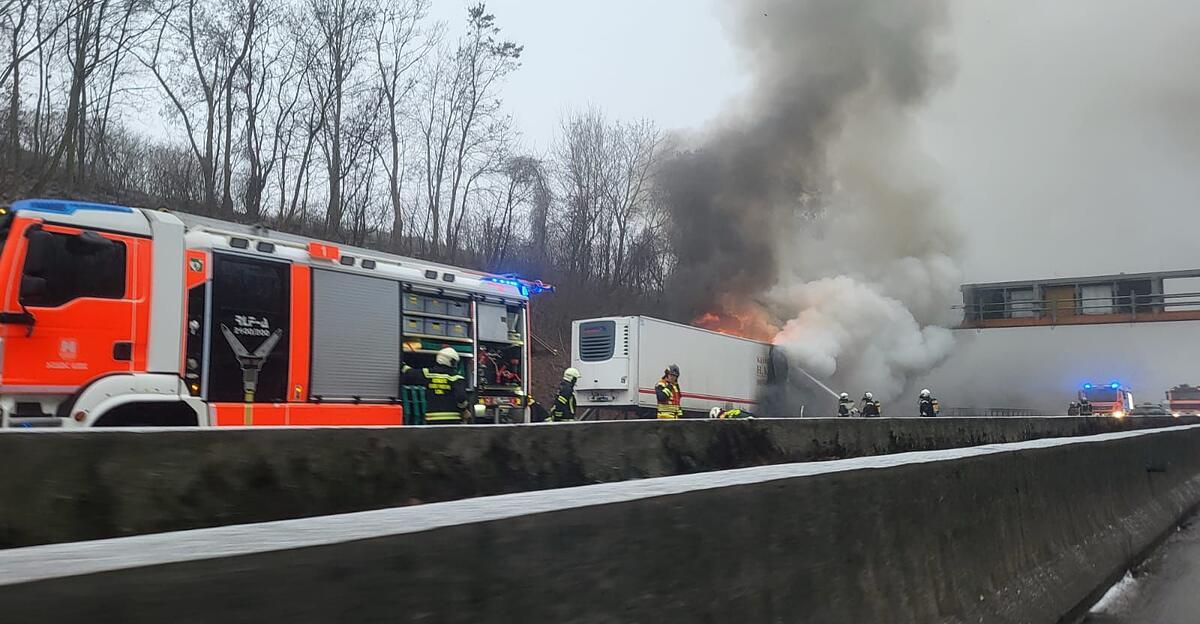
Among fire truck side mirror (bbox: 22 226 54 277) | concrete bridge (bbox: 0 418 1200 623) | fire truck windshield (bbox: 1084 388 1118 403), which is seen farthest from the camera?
fire truck windshield (bbox: 1084 388 1118 403)

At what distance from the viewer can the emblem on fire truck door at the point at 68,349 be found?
812 centimetres

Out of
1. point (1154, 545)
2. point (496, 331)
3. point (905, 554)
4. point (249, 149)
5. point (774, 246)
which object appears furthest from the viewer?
point (774, 246)

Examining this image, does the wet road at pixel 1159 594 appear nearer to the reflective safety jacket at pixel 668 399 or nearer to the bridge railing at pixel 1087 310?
the reflective safety jacket at pixel 668 399

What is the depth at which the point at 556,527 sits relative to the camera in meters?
1.96

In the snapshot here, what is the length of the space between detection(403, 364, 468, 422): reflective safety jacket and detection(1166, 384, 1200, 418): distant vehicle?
36.9m

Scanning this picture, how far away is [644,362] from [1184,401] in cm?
3016

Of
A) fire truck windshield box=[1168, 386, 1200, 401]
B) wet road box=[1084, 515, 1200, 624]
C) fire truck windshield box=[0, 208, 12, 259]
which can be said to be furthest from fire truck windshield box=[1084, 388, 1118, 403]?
fire truck windshield box=[0, 208, 12, 259]

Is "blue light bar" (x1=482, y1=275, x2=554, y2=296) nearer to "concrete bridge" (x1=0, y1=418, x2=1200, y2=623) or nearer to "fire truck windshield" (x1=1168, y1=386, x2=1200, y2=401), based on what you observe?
"concrete bridge" (x1=0, y1=418, x2=1200, y2=623)

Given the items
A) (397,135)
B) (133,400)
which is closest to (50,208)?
(133,400)

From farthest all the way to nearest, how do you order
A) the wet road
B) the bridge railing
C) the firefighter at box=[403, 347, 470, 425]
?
the bridge railing < the firefighter at box=[403, 347, 470, 425] < the wet road

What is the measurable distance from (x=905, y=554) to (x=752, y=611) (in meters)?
1.23

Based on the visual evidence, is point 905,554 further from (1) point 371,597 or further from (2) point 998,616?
(1) point 371,597

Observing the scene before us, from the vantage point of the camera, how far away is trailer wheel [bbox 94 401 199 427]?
8539 millimetres

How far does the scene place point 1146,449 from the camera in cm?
841
